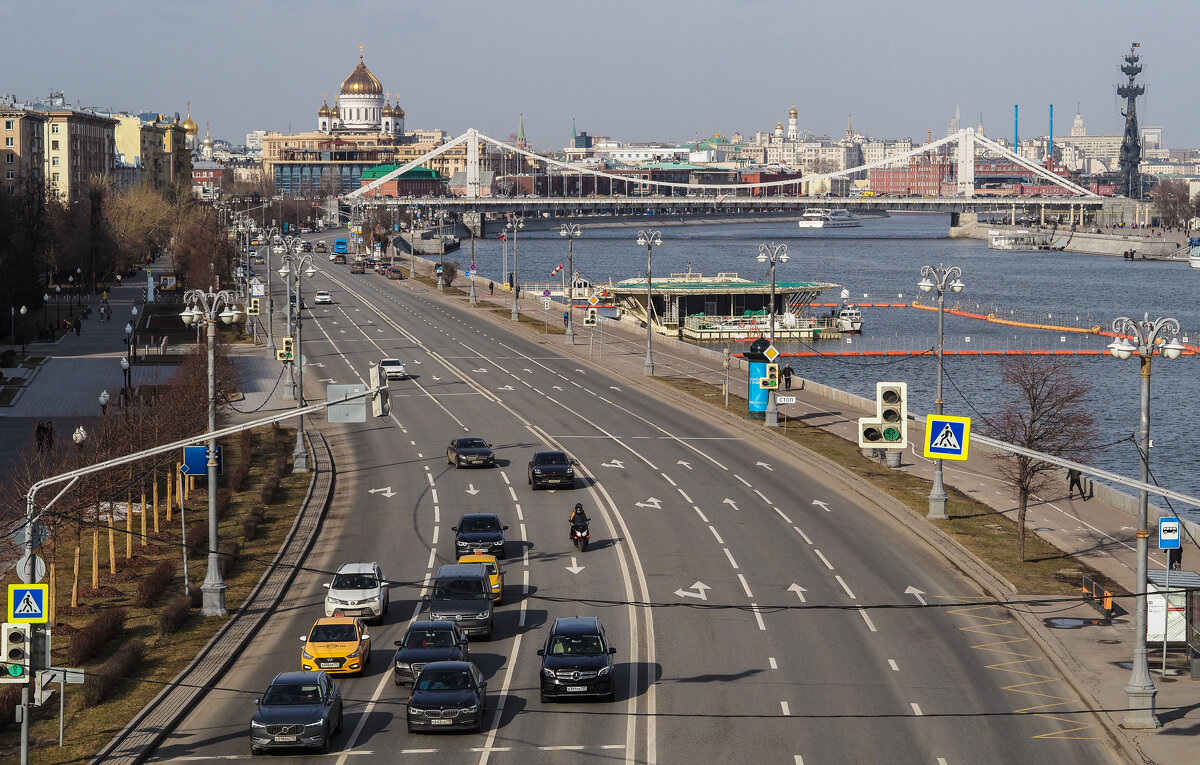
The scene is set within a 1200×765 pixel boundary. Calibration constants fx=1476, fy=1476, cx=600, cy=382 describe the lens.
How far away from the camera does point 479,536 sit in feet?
133

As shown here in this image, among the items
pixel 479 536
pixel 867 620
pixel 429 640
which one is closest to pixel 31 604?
pixel 429 640

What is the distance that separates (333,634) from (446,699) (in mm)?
4676

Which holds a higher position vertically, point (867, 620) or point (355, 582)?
point (355, 582)

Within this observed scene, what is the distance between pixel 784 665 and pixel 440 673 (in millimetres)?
7795

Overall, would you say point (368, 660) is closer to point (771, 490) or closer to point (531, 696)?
point (531, 696)

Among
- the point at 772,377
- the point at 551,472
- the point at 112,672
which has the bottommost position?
the point at 112,672

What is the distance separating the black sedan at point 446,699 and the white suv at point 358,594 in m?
6.67

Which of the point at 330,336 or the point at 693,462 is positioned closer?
the point at 693,462

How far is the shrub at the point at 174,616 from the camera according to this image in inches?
1346

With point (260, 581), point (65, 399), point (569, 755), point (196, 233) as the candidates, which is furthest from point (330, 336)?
point (569, 755)

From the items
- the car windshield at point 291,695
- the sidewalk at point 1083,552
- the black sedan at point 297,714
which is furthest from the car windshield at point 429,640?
the sidewalk at point 1083,552

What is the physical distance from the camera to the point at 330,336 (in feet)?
331

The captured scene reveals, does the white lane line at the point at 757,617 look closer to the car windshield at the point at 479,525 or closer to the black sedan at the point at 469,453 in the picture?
the car windshield at the point at 479,525

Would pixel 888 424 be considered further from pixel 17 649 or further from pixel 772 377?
pixel 772 377
